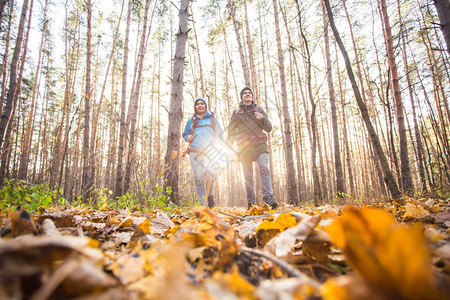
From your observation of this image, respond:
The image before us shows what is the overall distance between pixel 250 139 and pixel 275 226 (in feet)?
9.12

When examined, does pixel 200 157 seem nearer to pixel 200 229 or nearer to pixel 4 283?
pixel 200 229

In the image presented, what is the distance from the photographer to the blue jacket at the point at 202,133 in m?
3.94

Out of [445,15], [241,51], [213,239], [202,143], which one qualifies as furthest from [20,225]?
[241,51]

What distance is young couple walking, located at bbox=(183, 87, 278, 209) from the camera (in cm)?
346

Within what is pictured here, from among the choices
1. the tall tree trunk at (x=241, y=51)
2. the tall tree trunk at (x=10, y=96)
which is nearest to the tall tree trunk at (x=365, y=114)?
the tall tree trunk at (x=241, y=51)

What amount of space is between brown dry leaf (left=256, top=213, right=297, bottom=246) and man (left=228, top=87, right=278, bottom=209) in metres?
2.50

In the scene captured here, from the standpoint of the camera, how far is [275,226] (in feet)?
2.77

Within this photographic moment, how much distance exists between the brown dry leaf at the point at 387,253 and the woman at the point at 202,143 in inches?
131

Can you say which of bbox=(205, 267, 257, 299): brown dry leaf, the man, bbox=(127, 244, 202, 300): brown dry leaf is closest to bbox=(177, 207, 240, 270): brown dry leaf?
bbox=(127, 244, 202, 300): brown dry leaf

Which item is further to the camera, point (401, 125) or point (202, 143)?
point (401, 125)

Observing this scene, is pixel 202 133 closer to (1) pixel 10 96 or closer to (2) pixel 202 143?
(2) pixel 202 143

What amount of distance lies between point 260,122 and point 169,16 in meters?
15.3

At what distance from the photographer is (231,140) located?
3.90 meters

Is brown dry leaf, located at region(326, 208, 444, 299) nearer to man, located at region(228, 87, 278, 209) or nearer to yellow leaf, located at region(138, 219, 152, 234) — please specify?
yellow leaf, located at region(138, 219, 152, 234)
